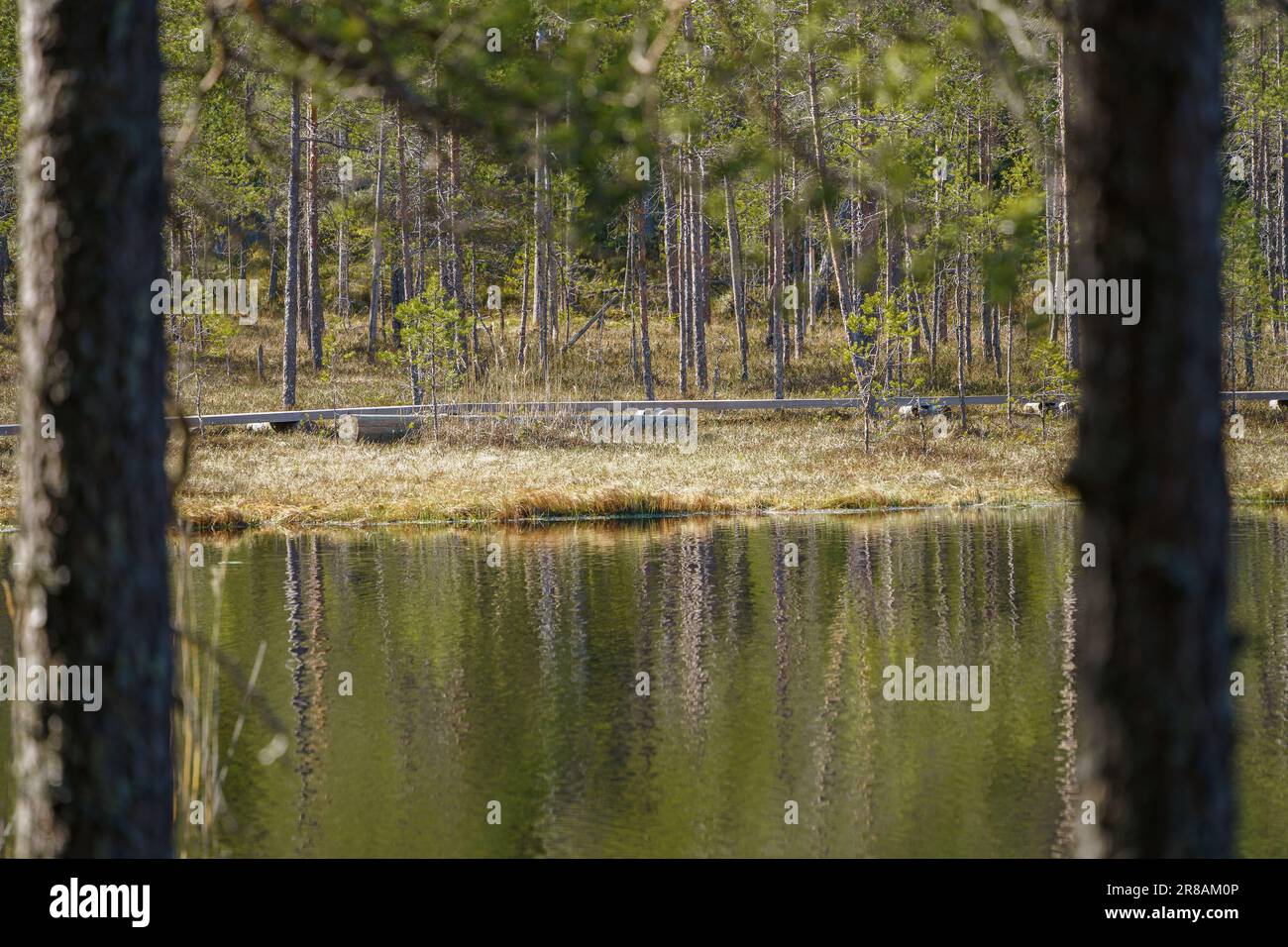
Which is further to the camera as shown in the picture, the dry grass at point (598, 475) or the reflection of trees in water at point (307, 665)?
the dry grass at point (598, 475)

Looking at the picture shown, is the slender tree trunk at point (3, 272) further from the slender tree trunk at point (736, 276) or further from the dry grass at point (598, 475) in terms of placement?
the slender tree trunk at point (736, 276)

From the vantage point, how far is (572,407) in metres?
34.3

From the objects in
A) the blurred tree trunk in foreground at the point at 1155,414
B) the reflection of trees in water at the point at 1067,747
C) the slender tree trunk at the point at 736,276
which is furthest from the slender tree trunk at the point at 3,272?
the blurred tree trunk in foreground at the point at 1155,414

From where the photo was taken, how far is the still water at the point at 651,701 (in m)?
9.83

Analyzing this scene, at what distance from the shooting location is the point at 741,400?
36.4 m

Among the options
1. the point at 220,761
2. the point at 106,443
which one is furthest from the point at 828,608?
the point at 106,443

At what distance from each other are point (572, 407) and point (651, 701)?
2141 cm

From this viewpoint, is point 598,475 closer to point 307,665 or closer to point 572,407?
point 572,407

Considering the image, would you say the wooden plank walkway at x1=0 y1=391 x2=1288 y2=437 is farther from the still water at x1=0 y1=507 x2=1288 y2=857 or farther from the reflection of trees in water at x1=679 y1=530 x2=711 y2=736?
the still water at x1=0 y1=507 x2=1288 y2=857

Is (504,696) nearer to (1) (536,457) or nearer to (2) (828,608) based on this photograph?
(2) (828,608)

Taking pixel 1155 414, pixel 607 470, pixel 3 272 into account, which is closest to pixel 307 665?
pixel 1155 414

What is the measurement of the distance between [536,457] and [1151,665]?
1046 inches

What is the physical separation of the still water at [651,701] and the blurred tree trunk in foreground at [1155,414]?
113 inches
